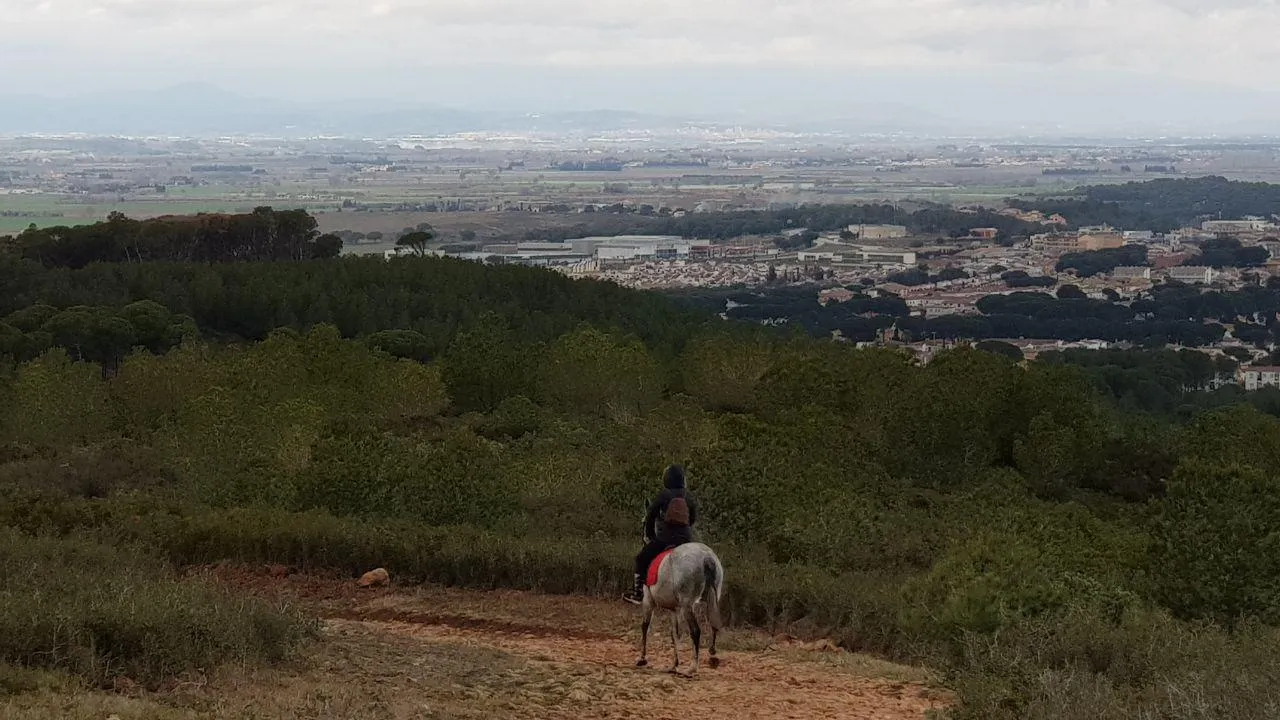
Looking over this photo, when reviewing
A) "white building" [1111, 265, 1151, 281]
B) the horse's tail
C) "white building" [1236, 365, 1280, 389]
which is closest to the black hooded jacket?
the horse's tail

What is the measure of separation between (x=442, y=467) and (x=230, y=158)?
500 ft

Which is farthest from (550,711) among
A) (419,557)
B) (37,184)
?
(37,184)

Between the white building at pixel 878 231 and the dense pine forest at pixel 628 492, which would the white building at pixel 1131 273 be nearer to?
the white building at pixel 878 231

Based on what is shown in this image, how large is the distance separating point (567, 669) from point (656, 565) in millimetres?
984

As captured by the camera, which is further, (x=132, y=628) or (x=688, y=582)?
(x=688, y=582)

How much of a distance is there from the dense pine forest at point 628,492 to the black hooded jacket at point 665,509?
1850mm

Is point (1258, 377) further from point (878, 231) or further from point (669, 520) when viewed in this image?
point (878, 231)

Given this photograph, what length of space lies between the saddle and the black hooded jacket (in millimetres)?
101

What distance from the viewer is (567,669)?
30.0ft

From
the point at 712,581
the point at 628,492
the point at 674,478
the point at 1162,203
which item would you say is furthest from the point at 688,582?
the point at 1162,203

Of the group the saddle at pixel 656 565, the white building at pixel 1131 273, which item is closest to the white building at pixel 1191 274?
the white building at pixel 1131 273

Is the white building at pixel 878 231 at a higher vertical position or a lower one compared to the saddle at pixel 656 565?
lower

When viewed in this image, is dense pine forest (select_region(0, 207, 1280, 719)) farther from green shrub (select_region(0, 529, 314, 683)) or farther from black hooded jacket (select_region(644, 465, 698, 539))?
black hooded jacket (select_region(644, 465, 698, 539))

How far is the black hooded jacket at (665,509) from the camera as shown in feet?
29.0
